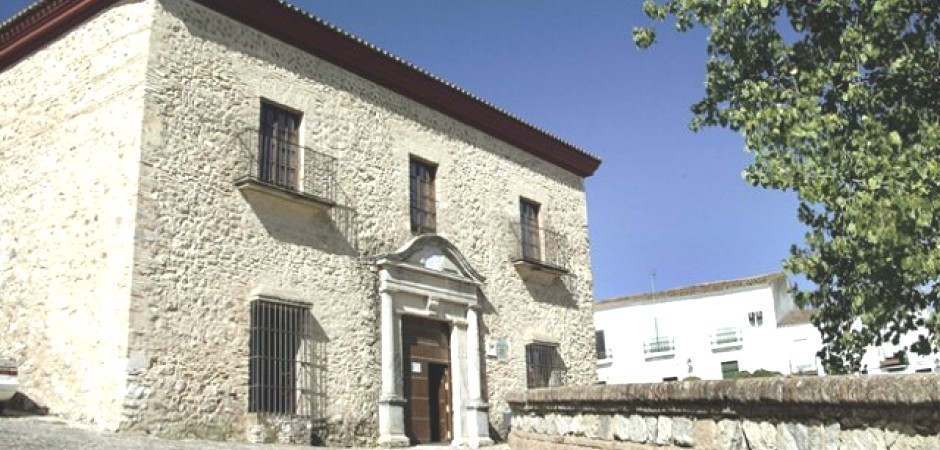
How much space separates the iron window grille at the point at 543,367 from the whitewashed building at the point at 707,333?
17.7m

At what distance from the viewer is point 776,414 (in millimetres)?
4566

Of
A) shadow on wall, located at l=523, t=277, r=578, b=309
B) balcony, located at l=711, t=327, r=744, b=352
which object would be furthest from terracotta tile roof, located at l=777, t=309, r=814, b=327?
shadow on wall, located at l=523, t=277, r=578, b=309

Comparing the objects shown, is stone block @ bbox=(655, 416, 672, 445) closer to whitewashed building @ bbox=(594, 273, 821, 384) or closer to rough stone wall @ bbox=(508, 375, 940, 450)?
rough stone wall @ bbox=(508, 375, 940, 450)

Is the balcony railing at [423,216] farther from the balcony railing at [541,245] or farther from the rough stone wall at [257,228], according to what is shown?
the balcony railing at [541,245]

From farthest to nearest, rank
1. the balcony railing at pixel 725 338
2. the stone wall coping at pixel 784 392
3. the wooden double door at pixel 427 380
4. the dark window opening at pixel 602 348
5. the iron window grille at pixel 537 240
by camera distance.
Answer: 1. the dark window opening at pixel 602 348
2. the balcony railing at pixel 725 338
3. the iron window grille at pixel 537 240
4. the wooden double door at pixel 427 380
5. the stone wall coping at pixel 784 392

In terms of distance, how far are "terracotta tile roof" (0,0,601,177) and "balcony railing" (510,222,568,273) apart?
5.71 feet

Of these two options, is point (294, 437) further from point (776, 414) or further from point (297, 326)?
point (776, 414)

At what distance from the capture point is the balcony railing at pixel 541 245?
15906 millimetres

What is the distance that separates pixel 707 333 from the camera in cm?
3469

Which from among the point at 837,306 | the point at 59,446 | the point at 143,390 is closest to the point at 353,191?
the point at 143,390

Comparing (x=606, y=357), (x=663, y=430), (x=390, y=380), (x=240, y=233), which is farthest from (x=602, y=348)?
(x=663, y=430)

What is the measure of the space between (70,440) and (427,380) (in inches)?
251

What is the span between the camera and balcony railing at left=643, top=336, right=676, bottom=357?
116ft

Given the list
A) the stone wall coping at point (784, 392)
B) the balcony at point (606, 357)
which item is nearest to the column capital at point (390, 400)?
the stone wall coping at point (784, 392)
